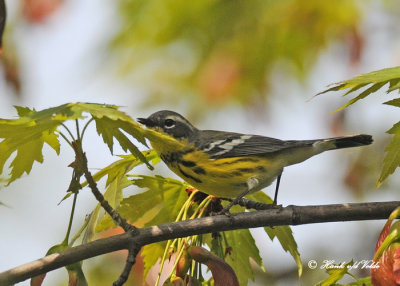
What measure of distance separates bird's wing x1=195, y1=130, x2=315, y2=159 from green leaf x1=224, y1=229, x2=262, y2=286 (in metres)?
0.83

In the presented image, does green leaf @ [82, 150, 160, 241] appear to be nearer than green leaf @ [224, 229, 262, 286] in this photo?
Yes

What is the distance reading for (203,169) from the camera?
3.26 meters

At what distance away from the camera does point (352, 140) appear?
3.21 meters

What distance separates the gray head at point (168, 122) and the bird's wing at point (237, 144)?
13cm

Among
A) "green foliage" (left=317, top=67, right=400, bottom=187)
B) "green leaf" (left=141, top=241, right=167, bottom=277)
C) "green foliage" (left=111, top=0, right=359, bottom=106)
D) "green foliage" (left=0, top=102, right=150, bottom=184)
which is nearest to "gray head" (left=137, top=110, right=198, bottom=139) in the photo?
"green foliage" (left=111, top=0, right=359, bottom=106)

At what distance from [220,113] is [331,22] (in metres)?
1.16

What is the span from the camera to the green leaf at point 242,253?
8.95 ft

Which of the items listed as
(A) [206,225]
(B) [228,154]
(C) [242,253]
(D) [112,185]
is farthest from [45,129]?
(B) [228,154]

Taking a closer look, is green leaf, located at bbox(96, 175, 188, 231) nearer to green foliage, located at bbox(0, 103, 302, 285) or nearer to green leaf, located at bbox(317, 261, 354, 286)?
green foliage, located at bbox(0, 103, 302, 285)

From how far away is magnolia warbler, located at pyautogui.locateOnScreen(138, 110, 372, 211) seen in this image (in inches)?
125

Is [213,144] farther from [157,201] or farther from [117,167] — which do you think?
[117,167]

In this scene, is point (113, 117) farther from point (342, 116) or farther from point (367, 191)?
point (367, 191)

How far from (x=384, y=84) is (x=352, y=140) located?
121cm

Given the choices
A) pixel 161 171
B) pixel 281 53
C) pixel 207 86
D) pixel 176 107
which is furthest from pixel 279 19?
pixel 161 171
